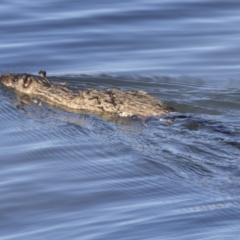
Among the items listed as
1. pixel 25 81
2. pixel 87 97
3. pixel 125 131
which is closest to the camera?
pixel 125 131

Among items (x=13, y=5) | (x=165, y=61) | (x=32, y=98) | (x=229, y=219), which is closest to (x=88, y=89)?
(x=32, y=98)

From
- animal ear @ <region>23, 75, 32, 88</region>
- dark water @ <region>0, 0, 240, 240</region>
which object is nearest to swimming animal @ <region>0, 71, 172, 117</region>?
animal ear @ <region>23, 75, 32, 88</region>

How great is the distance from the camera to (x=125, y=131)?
11.2 meters

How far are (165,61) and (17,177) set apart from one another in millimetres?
5069

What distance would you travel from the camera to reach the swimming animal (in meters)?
11.5

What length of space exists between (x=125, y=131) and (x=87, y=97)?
3.36 ft

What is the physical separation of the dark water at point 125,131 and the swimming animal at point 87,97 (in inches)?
6.4

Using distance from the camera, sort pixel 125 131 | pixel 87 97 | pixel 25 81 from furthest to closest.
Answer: pixel 25 81
pixel 87 97
pixel 125 131

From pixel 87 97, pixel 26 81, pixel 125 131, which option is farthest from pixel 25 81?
pixel 125 131

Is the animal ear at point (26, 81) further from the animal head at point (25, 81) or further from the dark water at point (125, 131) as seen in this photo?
the dark water at point (125, 131)

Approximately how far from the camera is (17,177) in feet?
31.9

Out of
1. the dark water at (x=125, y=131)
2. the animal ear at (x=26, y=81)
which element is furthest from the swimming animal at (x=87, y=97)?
the dark water at (x=125, y=131)

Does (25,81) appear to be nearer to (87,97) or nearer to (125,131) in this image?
(87,97)

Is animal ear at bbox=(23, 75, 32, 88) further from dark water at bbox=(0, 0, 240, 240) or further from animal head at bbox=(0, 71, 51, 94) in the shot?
dark water at bbox=(0, 0, 240, 240)
